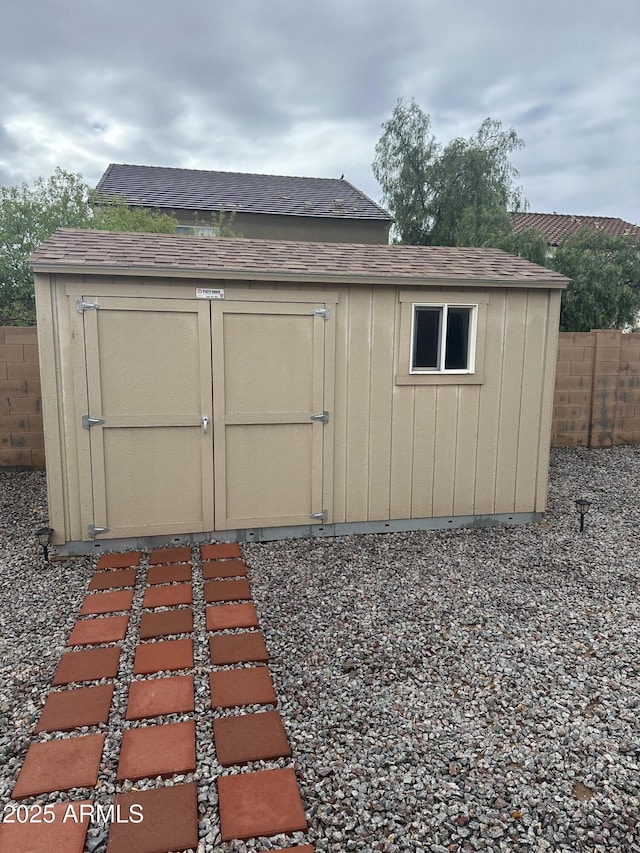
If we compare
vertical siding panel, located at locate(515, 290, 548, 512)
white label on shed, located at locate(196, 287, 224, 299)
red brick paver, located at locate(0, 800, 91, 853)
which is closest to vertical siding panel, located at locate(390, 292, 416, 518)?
vertical siding panel, located at locate(515, 290, 548, 512)

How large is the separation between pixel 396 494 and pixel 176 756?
3.05 meters

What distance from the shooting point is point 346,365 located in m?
4.52

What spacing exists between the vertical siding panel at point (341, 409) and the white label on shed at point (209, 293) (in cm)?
98

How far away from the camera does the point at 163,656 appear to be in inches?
109

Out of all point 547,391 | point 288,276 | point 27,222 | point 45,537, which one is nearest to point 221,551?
point 45,537

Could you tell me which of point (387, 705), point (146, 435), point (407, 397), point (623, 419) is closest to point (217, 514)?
point (146, 435)

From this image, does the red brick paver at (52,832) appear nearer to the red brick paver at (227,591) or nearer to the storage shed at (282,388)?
the red brick paver at (227,591)

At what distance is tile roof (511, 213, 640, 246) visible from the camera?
20656 mm

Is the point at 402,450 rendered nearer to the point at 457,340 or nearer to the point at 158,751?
the point at 457,340

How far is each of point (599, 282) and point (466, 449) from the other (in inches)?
322

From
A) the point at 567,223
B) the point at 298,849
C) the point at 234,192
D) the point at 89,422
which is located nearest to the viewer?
the point at 298,849

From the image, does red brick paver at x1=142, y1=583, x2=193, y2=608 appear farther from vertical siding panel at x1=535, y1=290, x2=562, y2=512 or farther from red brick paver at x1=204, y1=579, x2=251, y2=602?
vertical siding panel at x1=535, y1=290, x2=562, y2=512

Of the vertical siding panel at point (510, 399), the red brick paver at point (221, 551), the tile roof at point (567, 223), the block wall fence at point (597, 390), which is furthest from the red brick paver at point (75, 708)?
the tile roof at point (567, 223)

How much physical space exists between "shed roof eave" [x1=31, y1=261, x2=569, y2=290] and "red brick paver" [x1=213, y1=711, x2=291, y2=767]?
3.09 meters
